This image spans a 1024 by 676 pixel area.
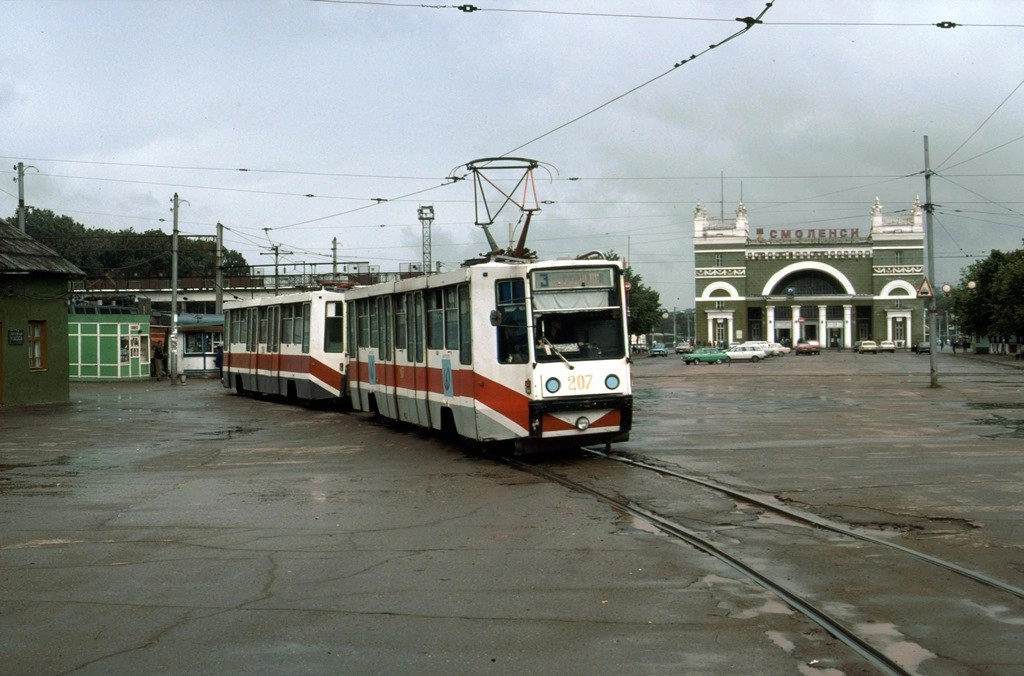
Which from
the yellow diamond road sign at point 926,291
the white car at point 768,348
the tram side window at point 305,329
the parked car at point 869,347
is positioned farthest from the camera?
the parked car at point 869,347

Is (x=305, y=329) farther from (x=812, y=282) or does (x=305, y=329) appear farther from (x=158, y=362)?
(x=812, y=282)

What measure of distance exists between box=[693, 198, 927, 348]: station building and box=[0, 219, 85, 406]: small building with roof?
100028mm

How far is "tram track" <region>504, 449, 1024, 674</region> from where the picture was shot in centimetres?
644

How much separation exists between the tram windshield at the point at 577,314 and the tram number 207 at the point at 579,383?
284mm

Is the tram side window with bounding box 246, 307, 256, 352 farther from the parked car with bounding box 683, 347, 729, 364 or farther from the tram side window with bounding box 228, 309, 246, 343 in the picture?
the parked car with bounding box 683, 347, 729, 364

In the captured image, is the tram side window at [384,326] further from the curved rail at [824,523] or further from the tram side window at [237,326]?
the tram side window at [237,326]

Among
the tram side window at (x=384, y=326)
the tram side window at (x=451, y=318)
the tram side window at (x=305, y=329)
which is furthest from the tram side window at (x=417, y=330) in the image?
the tram side window at (x=305, y=329)

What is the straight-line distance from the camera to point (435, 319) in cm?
1928

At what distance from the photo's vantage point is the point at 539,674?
19.3ft

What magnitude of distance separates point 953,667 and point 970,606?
148 cm

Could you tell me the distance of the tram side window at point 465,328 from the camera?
56.5ft

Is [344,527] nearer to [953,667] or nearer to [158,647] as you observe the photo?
[158,647]

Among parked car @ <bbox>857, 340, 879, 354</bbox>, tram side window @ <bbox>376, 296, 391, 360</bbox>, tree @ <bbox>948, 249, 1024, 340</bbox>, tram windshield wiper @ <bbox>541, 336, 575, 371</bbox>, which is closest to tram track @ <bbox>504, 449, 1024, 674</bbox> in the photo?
tram windshield wiper @ <bbox>541, 336, 575, 371</bbox>

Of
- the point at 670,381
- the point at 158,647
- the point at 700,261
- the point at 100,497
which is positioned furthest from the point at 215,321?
the point at 700,261
